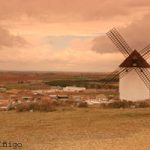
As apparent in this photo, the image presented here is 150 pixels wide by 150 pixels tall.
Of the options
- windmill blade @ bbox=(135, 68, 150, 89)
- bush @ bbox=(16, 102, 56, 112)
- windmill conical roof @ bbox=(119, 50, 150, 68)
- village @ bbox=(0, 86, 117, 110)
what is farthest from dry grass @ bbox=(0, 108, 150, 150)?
windmill conical roof @ bbox=(119, 50, 150, 68)

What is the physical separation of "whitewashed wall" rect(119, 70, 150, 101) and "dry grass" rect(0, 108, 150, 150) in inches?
358

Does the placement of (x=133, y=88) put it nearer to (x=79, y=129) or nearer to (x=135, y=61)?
(x=135, y=61)

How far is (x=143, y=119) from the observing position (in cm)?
2925

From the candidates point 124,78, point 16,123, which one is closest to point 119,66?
point 124,78

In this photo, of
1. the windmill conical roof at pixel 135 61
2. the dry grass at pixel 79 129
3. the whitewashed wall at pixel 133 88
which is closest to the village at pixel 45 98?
the whitewashed wall at pixel 133 88

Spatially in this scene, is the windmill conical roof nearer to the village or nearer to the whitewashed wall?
the whitewashed wall

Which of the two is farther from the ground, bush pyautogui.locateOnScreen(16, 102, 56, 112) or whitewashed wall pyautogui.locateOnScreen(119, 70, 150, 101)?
whitewashed wall pyautogui.locateOnScreen(119, 70, 150, 101)

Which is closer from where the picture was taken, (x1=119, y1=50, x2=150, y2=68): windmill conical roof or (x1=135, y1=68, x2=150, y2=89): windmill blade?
(x1=135, y1=68, x2=150, y2=89): windmill blade

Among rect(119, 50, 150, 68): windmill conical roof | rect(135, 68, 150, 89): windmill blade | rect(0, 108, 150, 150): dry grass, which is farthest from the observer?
rect(119, 50, 150, 68): windmill conical roof

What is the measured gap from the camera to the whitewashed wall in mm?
44281

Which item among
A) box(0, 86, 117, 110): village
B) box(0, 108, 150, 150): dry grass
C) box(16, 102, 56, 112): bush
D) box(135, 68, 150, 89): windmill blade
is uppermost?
box(135, 68, 150, 89): windmill blade

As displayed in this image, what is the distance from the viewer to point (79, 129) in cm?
2489

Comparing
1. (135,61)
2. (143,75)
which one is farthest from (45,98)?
(143,75)

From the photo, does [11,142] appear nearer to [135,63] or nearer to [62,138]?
[62,138]
